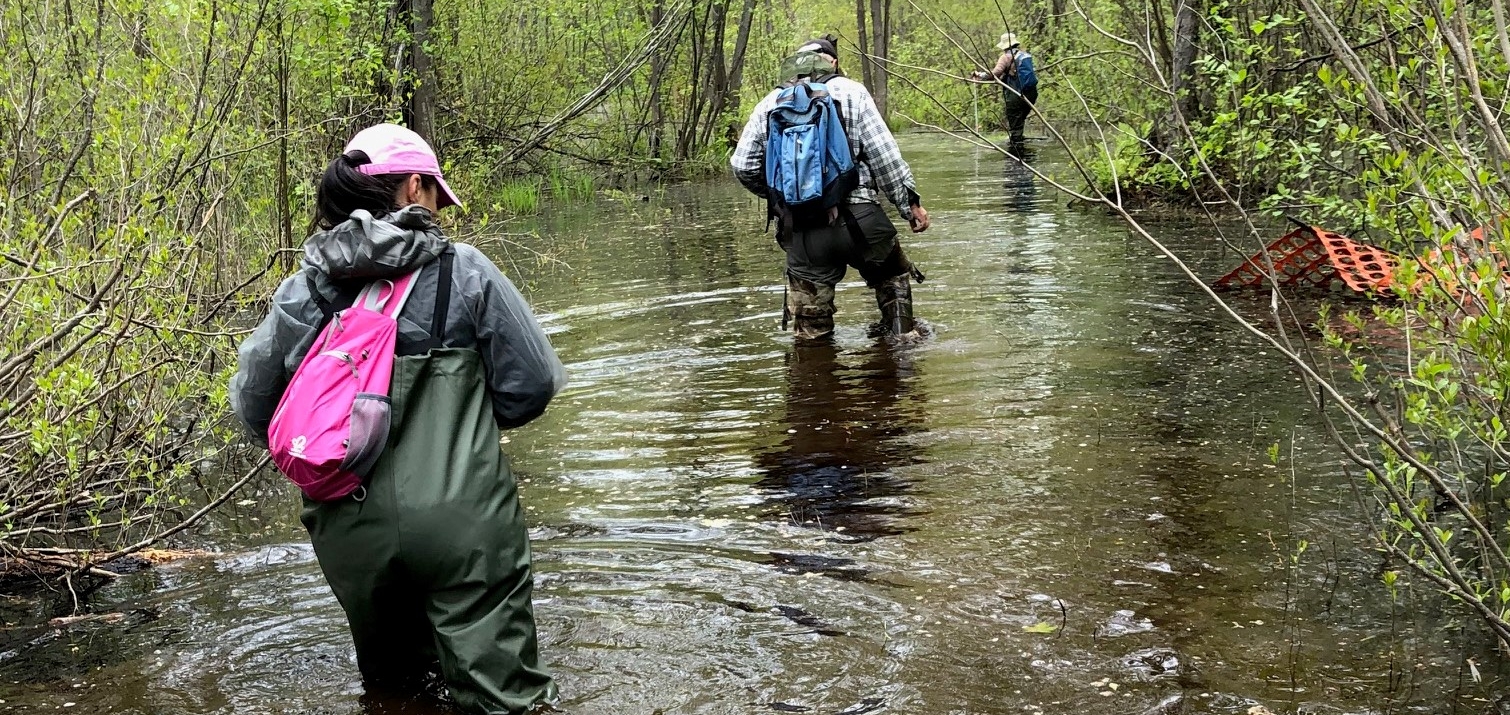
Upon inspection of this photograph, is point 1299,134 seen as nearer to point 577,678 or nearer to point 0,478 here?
point 577,678

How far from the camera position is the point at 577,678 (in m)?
4.26

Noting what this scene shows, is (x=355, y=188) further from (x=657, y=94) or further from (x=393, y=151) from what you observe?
(x=657, y=94)

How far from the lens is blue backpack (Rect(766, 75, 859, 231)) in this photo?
8219 millimetres

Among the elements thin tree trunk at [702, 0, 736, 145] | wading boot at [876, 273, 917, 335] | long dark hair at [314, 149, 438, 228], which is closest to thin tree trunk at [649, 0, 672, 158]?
thin tree trunk at [702, 0, 736, 145]

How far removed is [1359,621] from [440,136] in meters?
14.5

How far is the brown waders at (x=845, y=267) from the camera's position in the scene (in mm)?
8648

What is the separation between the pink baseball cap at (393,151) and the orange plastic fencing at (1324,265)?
6311mm

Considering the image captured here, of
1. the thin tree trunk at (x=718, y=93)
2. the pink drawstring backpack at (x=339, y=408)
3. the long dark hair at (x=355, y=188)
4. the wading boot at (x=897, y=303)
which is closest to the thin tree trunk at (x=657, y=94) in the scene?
the thin tree trunk at (x=718, y=93)

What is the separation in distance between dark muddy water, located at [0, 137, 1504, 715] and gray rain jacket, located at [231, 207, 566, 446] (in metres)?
1.01

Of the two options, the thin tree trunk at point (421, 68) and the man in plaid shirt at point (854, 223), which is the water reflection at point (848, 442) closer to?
the man in plaid shirt at point (854, 223)

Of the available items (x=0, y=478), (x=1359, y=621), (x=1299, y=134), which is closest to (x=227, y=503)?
(x=0, y=478)

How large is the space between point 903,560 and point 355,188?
8.40 ft

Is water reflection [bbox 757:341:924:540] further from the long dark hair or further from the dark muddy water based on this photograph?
the long dark hair

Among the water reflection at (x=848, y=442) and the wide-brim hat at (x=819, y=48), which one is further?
the wide-brim hat at (x=819, y=48)
